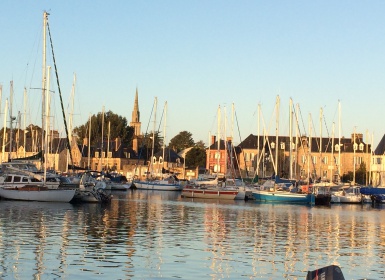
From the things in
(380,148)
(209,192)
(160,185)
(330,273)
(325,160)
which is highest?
(380,148)

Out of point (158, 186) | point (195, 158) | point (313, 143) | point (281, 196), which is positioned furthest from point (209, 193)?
point (195, 158)

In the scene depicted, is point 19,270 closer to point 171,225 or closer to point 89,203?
point 171,225

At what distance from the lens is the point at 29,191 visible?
215ft

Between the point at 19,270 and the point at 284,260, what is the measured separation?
35.7 feet

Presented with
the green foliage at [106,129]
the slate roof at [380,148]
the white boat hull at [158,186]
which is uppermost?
the green foliage at [106,129]

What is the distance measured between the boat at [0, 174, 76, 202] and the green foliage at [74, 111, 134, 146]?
100m

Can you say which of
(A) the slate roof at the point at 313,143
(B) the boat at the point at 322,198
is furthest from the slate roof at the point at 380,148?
(B) the boat at the point at 322,198

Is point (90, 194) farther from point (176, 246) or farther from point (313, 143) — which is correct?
point (313, 143)

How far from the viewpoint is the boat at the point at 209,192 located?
91.1 metres

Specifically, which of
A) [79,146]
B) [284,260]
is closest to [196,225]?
[284,260]

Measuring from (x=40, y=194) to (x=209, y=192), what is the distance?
3059cm

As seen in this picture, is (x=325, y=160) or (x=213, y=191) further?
(x=325, y=160)

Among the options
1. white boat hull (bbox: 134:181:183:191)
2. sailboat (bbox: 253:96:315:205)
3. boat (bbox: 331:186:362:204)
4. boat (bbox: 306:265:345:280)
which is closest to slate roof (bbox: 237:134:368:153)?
white boat hull (bbox: 134:181:183:191)

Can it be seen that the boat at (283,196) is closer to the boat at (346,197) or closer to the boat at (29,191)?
the boat at (346,197)
